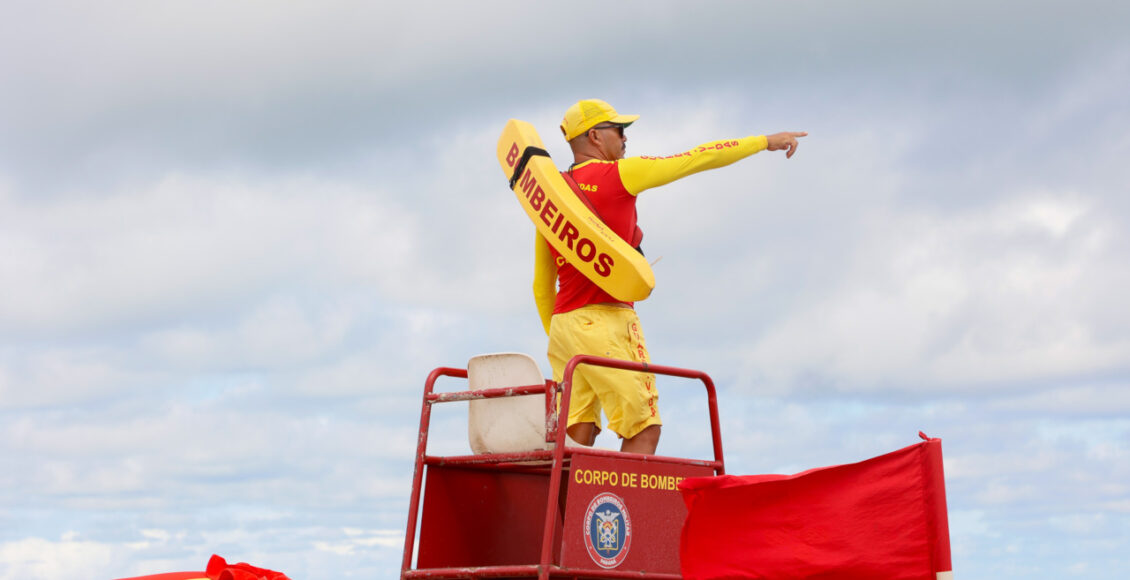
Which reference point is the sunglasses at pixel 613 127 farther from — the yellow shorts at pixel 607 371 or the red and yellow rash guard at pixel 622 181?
the yellow shorts at pixel 607 371

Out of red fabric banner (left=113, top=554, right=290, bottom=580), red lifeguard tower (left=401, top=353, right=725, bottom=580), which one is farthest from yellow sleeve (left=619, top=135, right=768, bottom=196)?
red fabric banner (left=113, top=554, right=290, bottom=580)

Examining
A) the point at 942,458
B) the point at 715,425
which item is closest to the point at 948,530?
the point at 942,458

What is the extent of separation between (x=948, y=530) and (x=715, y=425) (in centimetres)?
166

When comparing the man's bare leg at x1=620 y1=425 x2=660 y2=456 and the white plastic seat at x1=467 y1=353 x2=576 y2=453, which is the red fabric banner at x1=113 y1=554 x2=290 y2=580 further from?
the man's bare leg at x1=620 y1=425 x2=660 y2=456

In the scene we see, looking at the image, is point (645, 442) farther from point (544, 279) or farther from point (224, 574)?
point (224, 574)

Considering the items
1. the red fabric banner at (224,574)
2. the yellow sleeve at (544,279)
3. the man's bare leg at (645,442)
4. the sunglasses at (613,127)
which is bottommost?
the red fabric banner at (224,574)

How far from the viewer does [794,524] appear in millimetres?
6250

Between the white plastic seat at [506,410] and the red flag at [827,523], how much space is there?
914 millimetres

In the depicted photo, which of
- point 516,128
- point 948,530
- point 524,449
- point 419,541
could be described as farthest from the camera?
point 516,128

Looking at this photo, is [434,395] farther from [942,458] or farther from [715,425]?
[942,458]

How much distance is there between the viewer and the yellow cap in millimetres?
7859

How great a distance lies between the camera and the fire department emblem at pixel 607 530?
6723 mm

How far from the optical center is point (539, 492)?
8023 millimetres

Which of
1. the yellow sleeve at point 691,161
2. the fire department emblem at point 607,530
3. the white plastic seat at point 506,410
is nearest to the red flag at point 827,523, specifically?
the fire department emblem at point 607,530
